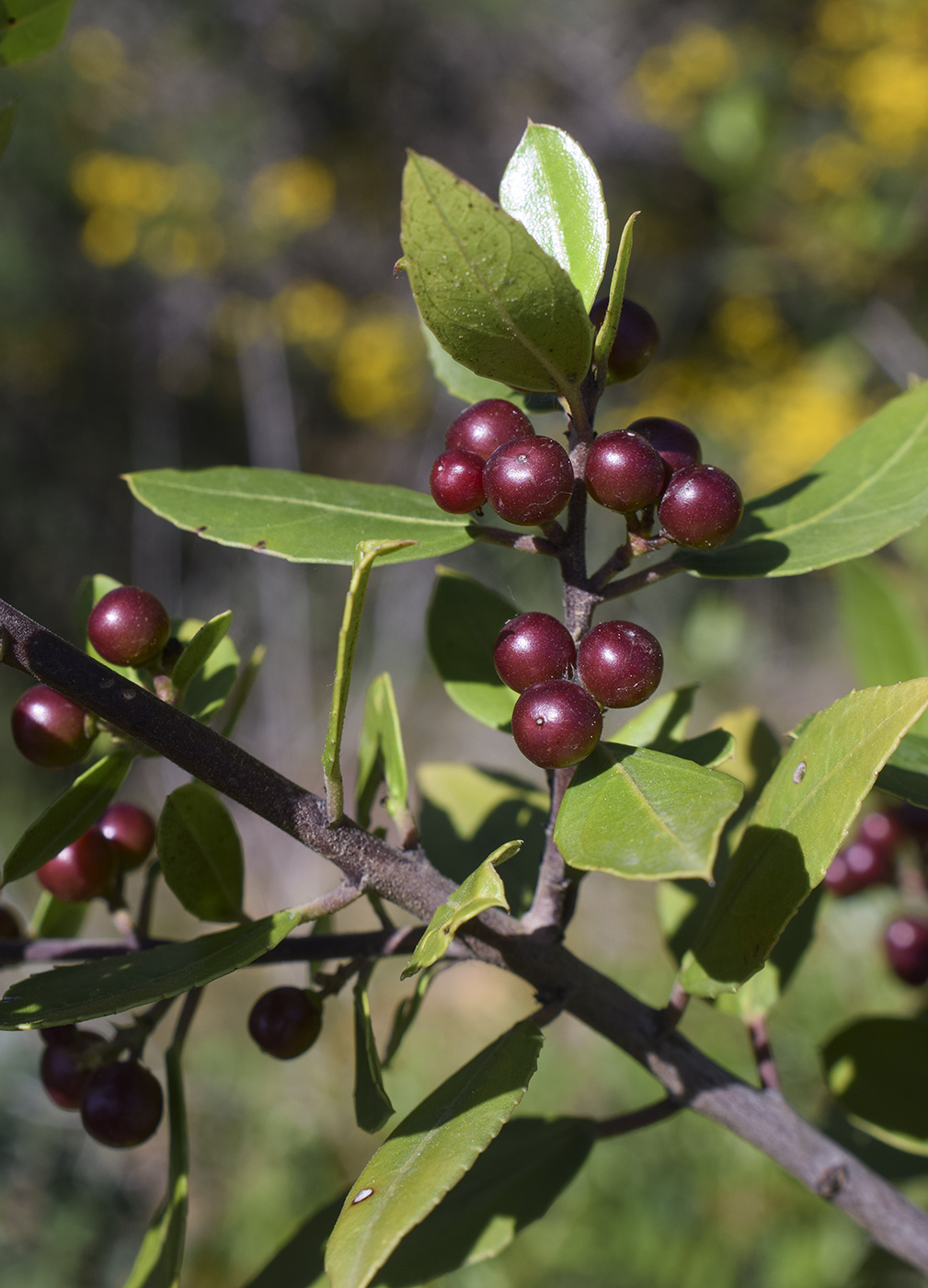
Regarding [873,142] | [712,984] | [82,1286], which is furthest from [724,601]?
[712,984]

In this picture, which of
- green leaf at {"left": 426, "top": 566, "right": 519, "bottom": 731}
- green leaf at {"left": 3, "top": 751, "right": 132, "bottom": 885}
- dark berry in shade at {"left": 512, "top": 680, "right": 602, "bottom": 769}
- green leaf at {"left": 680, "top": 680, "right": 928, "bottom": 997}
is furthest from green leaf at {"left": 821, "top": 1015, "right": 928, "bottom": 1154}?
green leaf at {"left": 3, "top": 751, "right": 132, "bottom": 885}

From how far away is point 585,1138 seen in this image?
729mm

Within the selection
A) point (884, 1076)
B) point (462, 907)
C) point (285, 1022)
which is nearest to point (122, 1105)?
point (285, 1022)

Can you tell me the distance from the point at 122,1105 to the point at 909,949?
0.76 metres

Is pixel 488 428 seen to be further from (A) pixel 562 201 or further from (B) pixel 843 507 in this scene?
(B) pixel 843 507

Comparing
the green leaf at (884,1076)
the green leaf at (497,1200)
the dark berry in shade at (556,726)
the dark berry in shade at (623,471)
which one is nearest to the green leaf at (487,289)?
the dark berry in shade at (623,471)

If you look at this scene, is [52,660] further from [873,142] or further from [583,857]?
[873,142]

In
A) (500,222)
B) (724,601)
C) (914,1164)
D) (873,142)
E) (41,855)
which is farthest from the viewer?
(724,601)

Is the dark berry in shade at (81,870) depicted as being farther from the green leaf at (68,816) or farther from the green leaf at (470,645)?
the green leaf at (470,645)

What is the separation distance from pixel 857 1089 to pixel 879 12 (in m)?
6.43

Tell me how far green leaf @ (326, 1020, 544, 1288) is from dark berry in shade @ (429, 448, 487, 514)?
0.94ft

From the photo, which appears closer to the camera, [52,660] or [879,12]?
[52,660]

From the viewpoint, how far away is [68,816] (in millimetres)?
536

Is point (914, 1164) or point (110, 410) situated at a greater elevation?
point (914, 1164)
